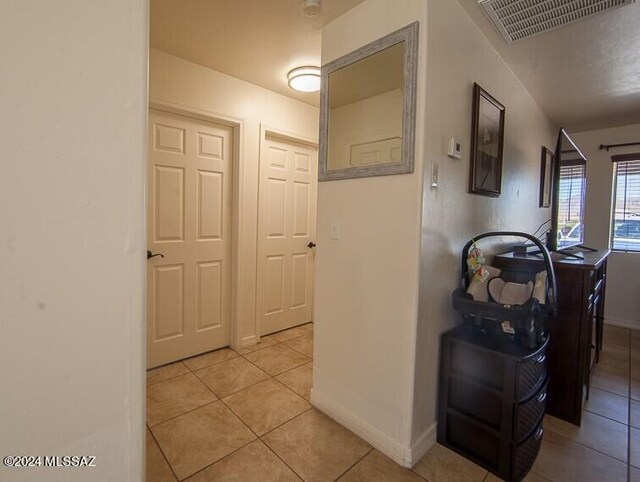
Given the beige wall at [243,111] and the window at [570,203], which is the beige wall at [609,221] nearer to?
the window at [570,203]

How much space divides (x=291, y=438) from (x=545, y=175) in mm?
3509

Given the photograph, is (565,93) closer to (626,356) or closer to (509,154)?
(509,154)

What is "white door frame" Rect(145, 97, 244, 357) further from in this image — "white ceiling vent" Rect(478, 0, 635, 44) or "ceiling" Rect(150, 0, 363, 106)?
"white ceiling vent" Rect(478, 0, 635, 44)

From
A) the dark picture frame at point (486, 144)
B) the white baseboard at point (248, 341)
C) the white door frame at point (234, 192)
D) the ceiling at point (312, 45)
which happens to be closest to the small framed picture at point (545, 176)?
the ceiling at point (312, 45)

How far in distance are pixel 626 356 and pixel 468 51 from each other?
3.02 metres

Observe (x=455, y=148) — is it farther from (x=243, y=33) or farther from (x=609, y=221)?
(x=609, y=221)

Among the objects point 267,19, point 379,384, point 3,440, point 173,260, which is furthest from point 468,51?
point 173,260

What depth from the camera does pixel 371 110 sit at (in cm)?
169

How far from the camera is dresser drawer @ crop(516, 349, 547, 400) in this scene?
1388 millimetres

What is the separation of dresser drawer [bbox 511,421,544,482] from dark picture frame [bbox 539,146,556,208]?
2.58 m

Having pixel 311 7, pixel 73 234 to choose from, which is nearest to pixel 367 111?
pixel 311 7

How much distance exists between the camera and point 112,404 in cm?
57

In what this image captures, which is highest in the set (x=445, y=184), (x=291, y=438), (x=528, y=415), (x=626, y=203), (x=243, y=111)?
(x=243, y=111)

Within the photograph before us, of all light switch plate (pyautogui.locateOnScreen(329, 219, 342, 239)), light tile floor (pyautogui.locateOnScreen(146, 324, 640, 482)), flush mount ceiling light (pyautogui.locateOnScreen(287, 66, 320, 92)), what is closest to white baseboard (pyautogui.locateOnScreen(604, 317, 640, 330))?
light tile floor (pyautogui.locateOnScreen(146, 324, 640, 482))
